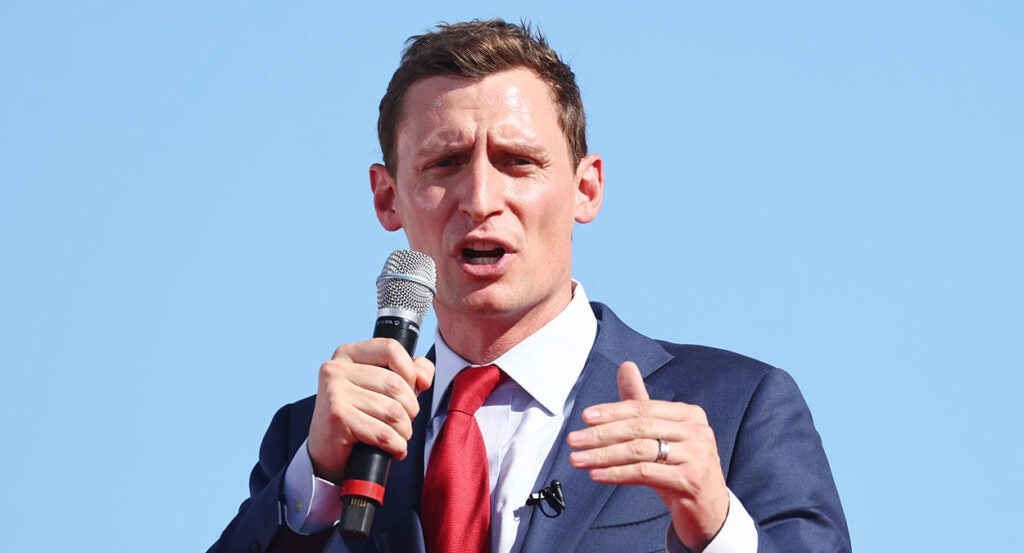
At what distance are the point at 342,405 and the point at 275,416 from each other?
1741 mm

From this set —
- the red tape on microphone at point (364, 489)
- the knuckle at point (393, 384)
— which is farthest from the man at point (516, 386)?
the red tape on microphone at point (364, 489)

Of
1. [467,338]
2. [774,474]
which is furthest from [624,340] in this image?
[774,474]

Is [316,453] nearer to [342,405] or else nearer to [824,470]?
[342,405]

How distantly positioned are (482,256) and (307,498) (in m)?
1.20

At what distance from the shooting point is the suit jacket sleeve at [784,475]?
4387 mm

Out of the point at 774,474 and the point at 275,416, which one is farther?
the point at 275,416

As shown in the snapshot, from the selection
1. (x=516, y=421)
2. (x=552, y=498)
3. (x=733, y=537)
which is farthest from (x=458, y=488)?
(x=733, y=537)

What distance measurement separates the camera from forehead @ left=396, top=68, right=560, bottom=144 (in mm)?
5152

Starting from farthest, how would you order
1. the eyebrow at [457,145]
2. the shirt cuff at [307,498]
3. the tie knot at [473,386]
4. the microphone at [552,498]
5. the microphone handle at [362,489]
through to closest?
the eyebrow at [457,145] → the tie knot at [473,386] → the microphone at [552,498] → the shirt cuff at [307,498] → the microphone handle at [362,489]

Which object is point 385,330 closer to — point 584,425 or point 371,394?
point 371,394

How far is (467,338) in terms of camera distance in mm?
5254

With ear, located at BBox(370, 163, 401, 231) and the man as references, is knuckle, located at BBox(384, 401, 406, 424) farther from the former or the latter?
ear, located at BBox(370, 163, 401, 231)

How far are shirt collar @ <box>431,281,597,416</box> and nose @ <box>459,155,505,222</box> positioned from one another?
54 cm

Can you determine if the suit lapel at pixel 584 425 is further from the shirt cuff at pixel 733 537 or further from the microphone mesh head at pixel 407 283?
the microphone mesh head at pixel 407 283
